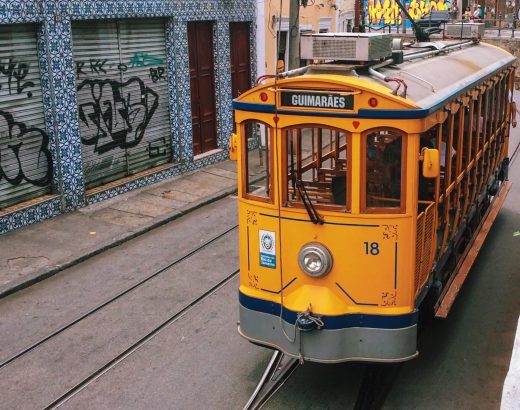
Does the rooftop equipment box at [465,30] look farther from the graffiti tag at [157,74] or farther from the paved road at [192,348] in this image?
the graffiti tag at [157,74]

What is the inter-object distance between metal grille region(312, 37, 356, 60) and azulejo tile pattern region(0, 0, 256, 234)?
256 inches

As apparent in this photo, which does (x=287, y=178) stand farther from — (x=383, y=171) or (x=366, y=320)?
(x=366, y=320)

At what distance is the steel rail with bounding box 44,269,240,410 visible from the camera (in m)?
6.80

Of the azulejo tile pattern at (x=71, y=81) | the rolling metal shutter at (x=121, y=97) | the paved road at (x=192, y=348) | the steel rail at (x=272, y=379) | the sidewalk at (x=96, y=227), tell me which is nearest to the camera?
the steel rail at (x=272, y=379)

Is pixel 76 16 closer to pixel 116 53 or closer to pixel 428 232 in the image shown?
pixel 116 53

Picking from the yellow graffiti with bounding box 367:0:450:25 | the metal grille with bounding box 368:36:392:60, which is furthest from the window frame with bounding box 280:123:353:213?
the yellow graffiti with bounding box 367:0:450:25

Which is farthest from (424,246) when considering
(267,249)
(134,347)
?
(134,347)

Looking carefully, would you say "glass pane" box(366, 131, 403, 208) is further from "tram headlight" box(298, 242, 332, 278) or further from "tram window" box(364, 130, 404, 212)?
"tram headlight" box(298, 242, 332, 278)

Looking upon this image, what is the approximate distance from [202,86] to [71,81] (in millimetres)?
4528

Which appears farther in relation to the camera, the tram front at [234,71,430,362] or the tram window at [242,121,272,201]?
the tram window at [242,121,272,201]

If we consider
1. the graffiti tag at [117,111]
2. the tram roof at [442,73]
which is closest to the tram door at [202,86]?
the graffiti tag at [117,111]

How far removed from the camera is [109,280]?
9812 millimetres

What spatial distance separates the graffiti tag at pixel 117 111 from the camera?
1305 cm

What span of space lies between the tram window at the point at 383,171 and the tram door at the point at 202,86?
34.5 ft
